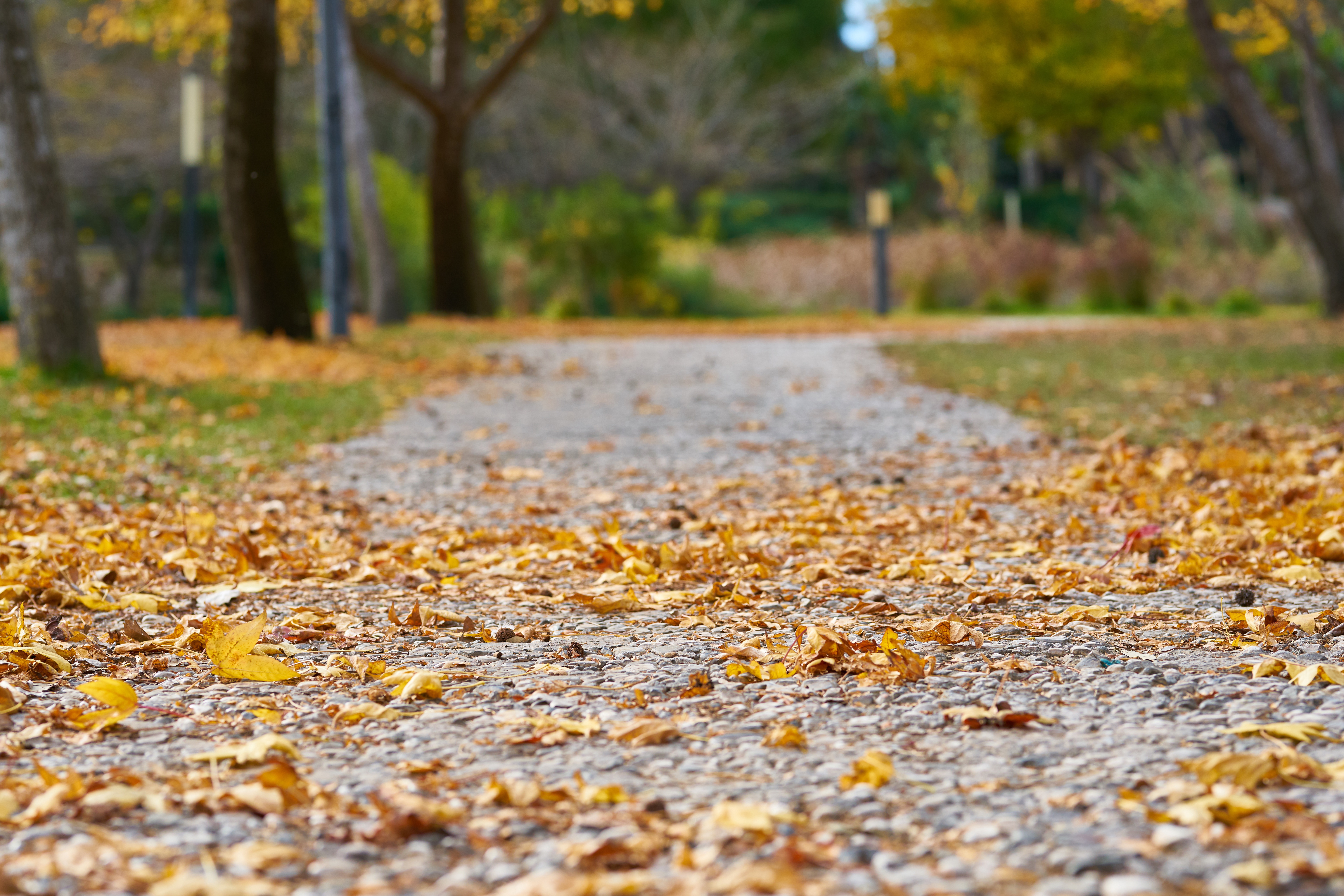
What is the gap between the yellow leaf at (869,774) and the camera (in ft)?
9.02

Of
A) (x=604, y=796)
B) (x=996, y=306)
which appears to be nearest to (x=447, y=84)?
(x=996, y=306)

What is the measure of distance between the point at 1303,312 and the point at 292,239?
13518 millimetres

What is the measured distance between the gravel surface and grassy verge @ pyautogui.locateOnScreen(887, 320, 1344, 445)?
13.9 ft

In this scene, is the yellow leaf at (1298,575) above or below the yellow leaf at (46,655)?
below

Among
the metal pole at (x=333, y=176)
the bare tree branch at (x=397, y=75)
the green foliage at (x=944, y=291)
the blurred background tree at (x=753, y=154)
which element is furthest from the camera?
the green foliage at (x=944, y=291)

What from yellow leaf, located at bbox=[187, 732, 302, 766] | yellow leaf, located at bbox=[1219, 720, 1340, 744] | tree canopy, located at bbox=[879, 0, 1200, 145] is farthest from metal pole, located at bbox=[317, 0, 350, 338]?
tree canopy, located at bbox=[879, 0, 1200, 145]

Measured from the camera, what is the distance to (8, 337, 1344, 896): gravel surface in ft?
7.78

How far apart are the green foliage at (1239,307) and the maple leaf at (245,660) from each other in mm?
19035

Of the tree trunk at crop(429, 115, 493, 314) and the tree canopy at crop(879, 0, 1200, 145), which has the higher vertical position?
the tree canopy at crop(879, 0, 1200, 145)

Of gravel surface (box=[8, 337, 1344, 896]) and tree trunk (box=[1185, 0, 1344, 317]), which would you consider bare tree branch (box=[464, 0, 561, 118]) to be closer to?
tree trunk (box=[1185, 0, 1344, 317])

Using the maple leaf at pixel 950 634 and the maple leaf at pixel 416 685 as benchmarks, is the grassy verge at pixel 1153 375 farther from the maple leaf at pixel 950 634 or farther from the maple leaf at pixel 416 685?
the maple leaf at pixel 416 685

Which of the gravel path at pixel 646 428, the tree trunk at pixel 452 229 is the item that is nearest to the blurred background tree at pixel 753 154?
the tree trunk at pixel 452 229

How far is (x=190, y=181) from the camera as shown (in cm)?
2133

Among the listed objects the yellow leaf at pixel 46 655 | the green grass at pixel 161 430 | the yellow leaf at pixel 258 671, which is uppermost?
the green grass at pixel 161 430
